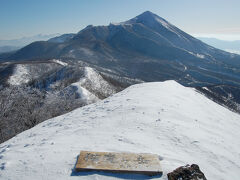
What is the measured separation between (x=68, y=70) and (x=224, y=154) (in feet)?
304

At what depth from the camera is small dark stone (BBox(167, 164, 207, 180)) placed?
6082mm

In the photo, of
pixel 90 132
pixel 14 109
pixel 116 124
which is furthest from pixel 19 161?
pixel 14 109

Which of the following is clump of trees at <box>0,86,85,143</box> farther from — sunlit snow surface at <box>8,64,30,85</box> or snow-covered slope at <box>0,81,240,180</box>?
sunlit snow surface at <box>8,64,30,85</box>

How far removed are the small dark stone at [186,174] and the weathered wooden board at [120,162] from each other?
444mm

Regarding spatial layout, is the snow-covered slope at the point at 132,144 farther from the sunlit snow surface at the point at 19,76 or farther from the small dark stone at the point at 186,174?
the sunlit snow surface at the point at 19,76

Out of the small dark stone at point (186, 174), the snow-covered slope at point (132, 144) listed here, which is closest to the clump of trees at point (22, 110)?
the snow-covered slope at point (132, 144)

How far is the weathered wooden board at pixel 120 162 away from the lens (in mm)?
6438

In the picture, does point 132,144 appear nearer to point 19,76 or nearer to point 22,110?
point 22,110

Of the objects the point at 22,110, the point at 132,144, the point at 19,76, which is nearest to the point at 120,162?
the point at 132,144

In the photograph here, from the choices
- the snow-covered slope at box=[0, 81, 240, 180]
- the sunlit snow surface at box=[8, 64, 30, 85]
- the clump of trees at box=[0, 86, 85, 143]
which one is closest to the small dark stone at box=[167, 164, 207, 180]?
the snow-covered slope at box=[0, 81, 240, 180]

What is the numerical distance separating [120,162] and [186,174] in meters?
2.19

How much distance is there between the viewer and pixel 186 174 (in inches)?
243

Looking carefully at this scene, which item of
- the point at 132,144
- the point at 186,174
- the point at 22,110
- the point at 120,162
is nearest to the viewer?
the point at 186,174

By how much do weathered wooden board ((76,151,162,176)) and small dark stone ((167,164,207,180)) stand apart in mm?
444
